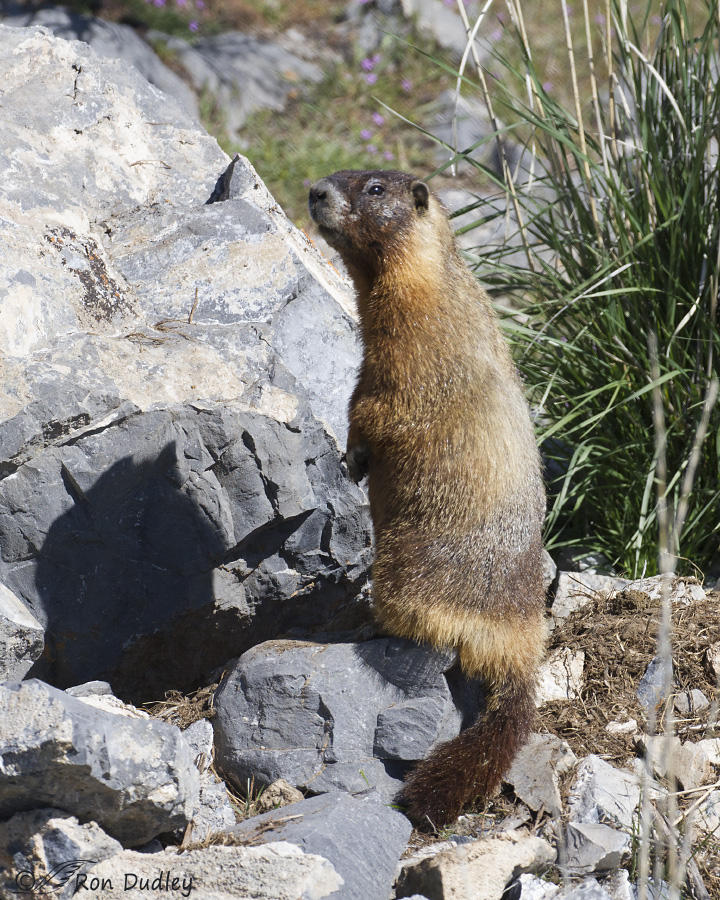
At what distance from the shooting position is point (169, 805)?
10.3ft

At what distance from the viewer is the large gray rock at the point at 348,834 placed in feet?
10.1

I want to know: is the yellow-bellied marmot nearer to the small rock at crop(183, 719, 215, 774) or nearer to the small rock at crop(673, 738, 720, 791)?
the small rock at crop(673, 738, 720, 791)

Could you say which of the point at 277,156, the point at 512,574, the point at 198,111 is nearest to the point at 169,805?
the point at 512,574

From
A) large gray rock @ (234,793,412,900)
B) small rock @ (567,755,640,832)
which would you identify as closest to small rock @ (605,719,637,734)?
small rock @ (567,755,640,832)

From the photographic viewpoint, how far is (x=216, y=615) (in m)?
4.33

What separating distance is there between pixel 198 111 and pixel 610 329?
252 inches

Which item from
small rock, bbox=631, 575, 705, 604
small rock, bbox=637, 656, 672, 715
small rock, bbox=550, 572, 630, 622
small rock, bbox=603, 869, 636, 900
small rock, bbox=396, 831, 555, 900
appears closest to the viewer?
small rock, bbox=396, 831, 555, 900

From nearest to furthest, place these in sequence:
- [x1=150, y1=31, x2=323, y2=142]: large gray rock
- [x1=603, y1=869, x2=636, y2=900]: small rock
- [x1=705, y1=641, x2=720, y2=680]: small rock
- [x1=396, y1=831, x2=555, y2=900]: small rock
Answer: [x1=396, y1=831, x2=555, y2=900]: small rock
[x1=603, y1=869, x2=636, y2=900]: small rock
[x1=705, y1=641, x2=720, y2=680]: small rock
[x1=150, y1=31, x2=323, y2=142]: large gray rock

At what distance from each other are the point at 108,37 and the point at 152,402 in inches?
272

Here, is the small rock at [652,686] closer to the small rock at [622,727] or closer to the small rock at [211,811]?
the small rock at [622,727]

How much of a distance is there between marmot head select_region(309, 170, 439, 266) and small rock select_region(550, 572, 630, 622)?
2133 mm

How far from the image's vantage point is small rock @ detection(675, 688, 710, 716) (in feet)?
13.8

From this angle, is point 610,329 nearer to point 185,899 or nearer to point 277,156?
point 185,899
